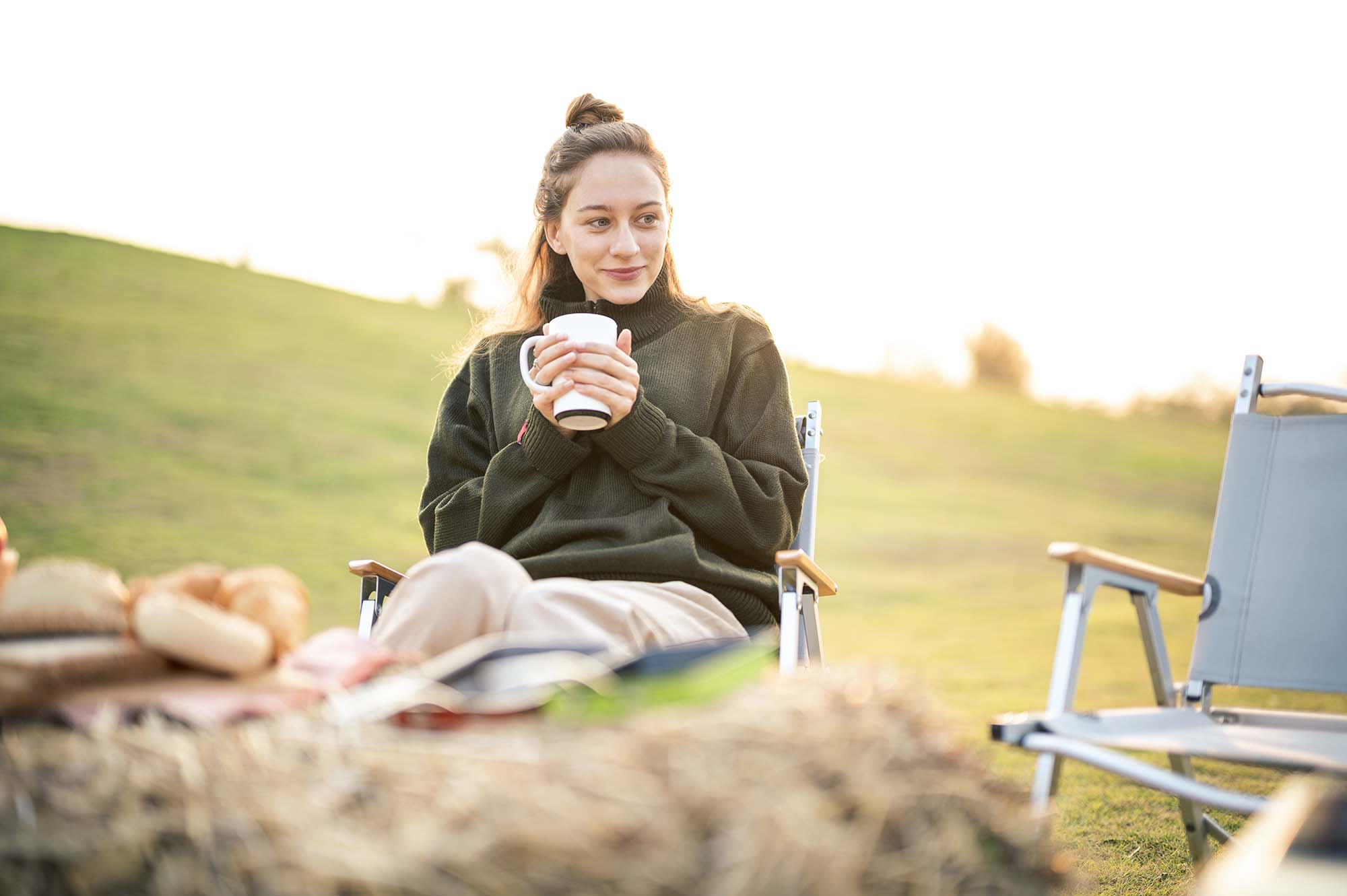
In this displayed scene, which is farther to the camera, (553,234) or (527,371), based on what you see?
(553,234)

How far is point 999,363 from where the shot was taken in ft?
61.1

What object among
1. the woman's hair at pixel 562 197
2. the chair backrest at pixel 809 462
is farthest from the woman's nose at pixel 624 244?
the chair backrest at pixel 809 462

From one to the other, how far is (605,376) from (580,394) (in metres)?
0.06

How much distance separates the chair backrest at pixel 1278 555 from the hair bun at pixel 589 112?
1.71 meters

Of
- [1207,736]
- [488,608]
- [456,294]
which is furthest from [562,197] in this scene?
[456,294]

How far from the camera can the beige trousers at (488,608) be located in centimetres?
170

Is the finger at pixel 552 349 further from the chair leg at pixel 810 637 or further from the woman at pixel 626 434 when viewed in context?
the chair leg at pixel 810 637

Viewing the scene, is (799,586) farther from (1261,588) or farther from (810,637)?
(1261,588)

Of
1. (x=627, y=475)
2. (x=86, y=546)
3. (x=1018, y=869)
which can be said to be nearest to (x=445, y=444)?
(x=627, y=475)

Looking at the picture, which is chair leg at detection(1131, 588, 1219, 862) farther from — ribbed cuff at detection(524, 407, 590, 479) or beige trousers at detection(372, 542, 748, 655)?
ribbed cuff at detection(524, 407, 590, 479)

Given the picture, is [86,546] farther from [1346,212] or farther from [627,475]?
[1346,212]

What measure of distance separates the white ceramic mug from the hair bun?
32.1 inches

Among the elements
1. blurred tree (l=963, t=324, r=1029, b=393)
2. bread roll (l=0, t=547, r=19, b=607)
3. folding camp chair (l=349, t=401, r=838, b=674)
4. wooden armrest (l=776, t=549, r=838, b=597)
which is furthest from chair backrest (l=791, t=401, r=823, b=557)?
blurred tree (l=963, t=324, r=1029, b=393)

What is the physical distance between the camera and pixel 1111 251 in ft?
50.2
